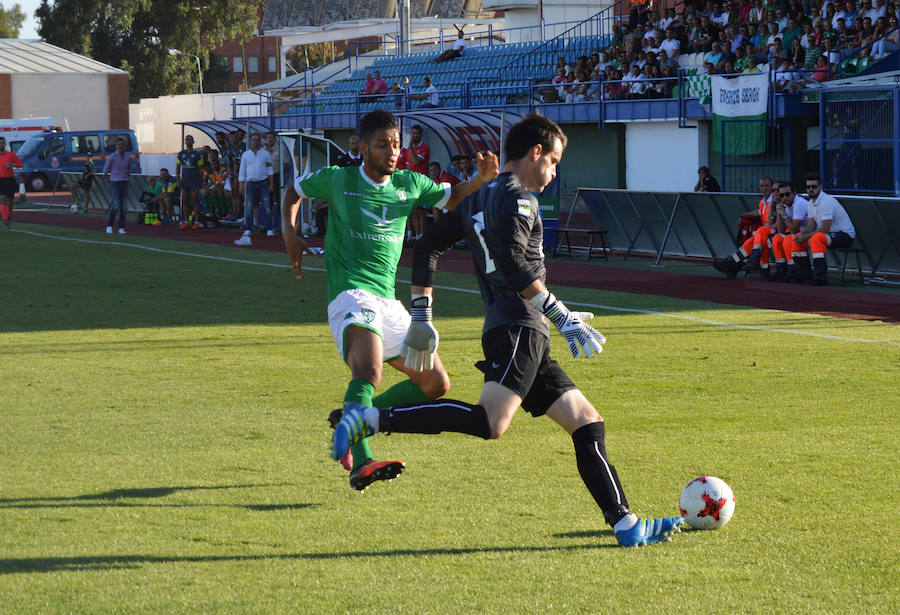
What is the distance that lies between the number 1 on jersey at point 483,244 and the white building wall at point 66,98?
64.4 meters

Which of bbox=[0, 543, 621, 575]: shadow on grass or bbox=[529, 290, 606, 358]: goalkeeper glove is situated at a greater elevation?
bbox=[529, 290, 606, 358]: goalkeeper glove

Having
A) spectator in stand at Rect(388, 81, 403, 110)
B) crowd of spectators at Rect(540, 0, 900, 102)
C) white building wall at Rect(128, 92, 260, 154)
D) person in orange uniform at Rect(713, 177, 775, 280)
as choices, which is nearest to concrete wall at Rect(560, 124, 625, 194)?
crowd of spectators at Rect(540, 0, 900, 102)

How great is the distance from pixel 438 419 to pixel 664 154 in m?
25.2

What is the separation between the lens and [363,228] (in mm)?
6582

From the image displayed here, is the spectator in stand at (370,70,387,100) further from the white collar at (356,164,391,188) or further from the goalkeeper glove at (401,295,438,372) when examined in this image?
the goalkeeper glove at (401,295,438,372)

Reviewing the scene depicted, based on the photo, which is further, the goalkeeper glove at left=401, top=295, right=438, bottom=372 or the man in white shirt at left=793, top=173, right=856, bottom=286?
the man in white shirt at left=793, top=173, right=856, bottom=286

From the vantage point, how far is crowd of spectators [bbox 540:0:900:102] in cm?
2398

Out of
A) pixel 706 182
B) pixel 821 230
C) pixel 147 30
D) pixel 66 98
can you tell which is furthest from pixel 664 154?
pixel 147 30

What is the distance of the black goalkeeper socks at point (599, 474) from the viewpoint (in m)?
5.31

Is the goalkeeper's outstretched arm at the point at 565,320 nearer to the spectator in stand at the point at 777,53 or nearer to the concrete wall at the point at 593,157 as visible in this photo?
the spectator in stand at the point at 777,53

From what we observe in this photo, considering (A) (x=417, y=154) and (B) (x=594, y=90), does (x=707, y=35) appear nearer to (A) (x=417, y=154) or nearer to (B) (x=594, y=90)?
(B) (x=594, y=90)

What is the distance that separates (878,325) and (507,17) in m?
36.2

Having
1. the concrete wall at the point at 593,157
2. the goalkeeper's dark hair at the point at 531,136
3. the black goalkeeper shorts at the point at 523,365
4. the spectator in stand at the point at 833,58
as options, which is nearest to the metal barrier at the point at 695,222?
the spectator in stand at the point at 833,58

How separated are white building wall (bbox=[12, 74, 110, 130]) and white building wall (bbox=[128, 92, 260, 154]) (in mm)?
2766
